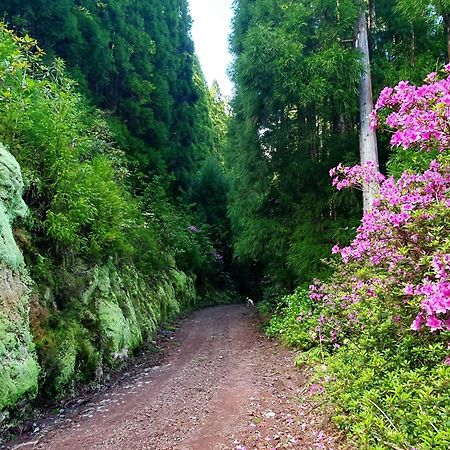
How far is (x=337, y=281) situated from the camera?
5.47 metres

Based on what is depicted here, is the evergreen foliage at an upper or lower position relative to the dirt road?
upper

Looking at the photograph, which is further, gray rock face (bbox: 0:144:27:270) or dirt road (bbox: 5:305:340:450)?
gray rock face (bbox: 0:144:27:270)

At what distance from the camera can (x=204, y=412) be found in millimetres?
4000

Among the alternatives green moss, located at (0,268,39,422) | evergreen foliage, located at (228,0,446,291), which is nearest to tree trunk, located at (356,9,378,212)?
evergreen foliage, located at (228,0,446,291)

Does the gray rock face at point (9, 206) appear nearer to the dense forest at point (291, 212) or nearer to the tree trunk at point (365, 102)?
the dense forest at point (291, 212)

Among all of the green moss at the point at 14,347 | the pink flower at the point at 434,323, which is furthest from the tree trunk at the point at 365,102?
the green moss at the point at 14,347

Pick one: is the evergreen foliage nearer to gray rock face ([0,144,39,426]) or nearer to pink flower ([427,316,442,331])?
gray rock face ([0,144,39,426])

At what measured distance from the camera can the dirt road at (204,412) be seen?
332 centimetres

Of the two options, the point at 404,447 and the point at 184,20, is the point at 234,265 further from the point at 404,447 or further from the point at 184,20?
the point at 404,447

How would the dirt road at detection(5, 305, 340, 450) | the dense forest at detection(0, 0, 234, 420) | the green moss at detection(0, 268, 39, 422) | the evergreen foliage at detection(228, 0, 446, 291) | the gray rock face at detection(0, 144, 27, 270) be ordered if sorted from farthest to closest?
1. the evergreen foliage at detection(228, 0, 446, 291)
2. the dense forest at detection(0, 0, 234, 420)
3. the gray rock face at detection(0, 144, 27, 270)
4. the green moss at detection(0, 268, 39, 422)
5. the dirt road at detection(5, 305, 340, 450)

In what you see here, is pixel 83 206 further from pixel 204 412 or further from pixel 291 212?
pixel 291 212

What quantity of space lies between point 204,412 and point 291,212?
563 cm

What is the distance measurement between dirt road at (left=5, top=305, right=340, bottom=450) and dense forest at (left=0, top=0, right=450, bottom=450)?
0.36 metres

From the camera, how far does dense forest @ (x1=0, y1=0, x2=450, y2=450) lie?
2.96 metres
